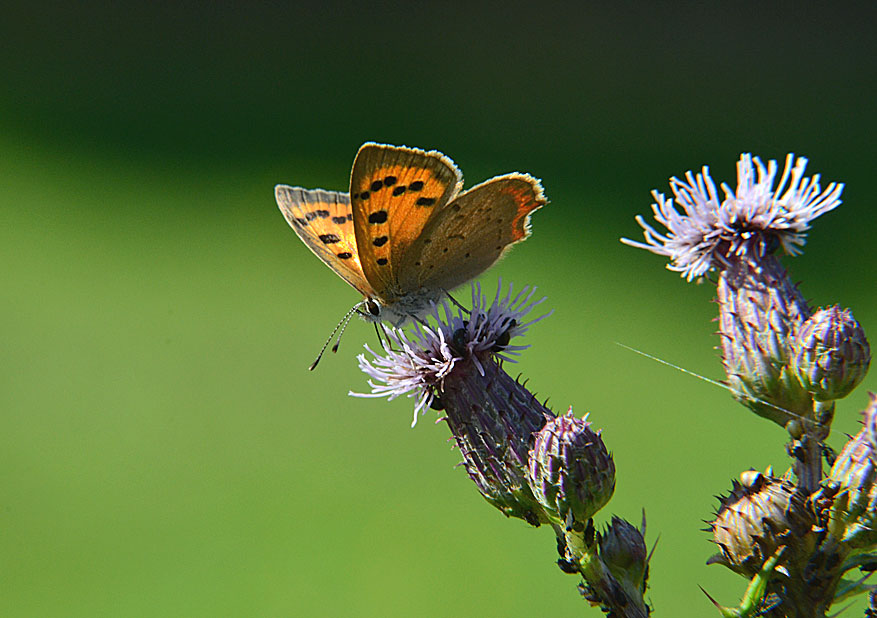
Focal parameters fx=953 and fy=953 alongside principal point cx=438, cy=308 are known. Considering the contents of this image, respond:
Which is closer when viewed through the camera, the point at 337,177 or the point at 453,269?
the point at 453,269

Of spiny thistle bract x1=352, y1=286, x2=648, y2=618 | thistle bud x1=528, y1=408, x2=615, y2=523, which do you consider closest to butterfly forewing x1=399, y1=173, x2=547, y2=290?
spiny thistle bract x1=352, y1=286, x2=648, y2=618

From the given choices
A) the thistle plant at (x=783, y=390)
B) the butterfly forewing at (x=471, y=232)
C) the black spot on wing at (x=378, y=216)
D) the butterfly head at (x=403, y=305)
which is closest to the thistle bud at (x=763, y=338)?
the thistle plant at (x=783, y=390)

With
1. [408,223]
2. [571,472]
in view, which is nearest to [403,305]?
[408,223]

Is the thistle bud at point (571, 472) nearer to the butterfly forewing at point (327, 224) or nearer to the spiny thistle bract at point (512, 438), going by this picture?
the spiny thistle bract at point (512, 438)

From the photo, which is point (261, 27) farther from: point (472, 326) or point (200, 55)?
point (472, 326)

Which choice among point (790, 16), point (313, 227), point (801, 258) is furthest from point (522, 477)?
point (790, 16)

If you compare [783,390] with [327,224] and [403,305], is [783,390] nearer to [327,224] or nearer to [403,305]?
[403,305]
